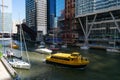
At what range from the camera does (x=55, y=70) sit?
4238 cm

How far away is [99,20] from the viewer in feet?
368

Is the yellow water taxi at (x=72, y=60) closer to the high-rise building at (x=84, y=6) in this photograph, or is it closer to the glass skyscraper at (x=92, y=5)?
the glass skyscraper at (x=92, y=5)

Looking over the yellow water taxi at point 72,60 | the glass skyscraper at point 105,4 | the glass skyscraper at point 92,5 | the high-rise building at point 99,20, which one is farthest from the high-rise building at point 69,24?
the yellow water taxi at point 72,60

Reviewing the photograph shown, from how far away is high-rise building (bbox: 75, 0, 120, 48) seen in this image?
97.4 meters

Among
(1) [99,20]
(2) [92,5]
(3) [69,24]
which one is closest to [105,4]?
(2) [92,5]

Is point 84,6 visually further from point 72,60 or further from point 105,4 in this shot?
point 72,60

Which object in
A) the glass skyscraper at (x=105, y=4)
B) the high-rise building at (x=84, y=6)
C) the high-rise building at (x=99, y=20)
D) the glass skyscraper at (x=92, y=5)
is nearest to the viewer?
the glass skyscraper at (x=105, y=4)

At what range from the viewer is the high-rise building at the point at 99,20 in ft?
320

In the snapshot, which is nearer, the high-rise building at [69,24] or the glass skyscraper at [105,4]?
the glass skyscraper at [105,4]

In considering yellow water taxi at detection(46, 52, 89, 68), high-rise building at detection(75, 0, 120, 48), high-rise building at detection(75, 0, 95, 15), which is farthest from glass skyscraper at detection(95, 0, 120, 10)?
yellow water taxi at detection(46, 52, 89, 68)

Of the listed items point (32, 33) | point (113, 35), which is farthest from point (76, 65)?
point (32, 33)

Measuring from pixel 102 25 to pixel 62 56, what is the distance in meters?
67.7

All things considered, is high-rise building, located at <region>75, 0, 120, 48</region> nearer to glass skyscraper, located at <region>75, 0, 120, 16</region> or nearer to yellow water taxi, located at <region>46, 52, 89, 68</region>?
glass skyscraper, located at <region>75, 0, 120, 16</region>

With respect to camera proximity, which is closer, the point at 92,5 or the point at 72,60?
the point at 72,60
